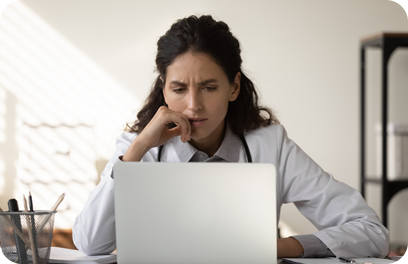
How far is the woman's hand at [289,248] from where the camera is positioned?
0.90m

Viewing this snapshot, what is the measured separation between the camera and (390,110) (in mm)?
2449

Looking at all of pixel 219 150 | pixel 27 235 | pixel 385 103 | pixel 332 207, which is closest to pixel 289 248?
pixel 332 207

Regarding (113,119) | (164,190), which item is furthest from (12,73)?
(164,190)

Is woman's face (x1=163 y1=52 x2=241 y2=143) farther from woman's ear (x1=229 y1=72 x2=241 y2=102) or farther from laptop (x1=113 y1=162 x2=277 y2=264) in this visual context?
laptop (x1=113 y1=162 x2=277 y2=264)

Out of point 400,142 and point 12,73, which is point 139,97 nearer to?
point 12,73

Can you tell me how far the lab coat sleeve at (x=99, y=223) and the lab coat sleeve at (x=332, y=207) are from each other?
1.73ft

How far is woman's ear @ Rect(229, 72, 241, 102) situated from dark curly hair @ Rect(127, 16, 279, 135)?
0.02 metres

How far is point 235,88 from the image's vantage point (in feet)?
4.36

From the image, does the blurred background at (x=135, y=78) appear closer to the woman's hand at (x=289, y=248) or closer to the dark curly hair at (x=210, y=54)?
the dark curly hair at (x=210, y=54)

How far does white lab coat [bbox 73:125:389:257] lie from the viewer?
1006 mm

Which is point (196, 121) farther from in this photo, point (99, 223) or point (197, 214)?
point (197, 214)

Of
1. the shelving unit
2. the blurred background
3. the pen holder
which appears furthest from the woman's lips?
the shelving unit

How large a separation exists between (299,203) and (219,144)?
1.06 ft

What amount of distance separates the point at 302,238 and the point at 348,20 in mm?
1870
